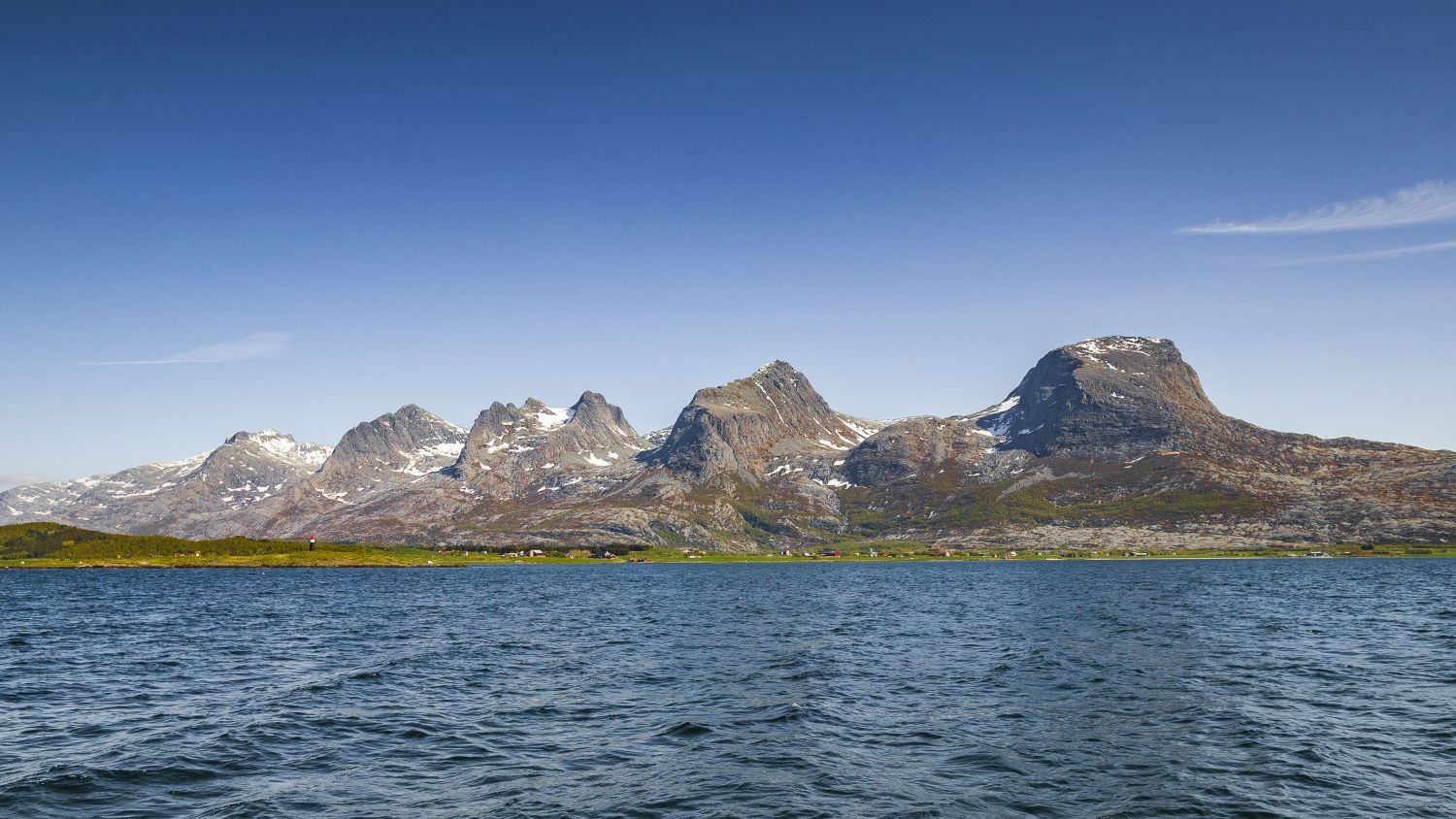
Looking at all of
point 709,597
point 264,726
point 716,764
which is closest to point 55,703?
point 264,726

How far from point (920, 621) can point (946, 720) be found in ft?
176

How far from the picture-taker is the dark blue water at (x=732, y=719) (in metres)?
27.9

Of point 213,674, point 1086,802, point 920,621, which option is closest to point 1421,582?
point 920,621

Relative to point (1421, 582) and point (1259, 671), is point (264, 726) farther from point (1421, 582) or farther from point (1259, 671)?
point (1421, 582)

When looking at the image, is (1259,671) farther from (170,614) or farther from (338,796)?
(170,614)

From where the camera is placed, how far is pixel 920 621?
9131cm

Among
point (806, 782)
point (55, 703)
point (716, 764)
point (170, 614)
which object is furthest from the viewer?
point (170, 614)

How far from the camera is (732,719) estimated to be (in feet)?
134

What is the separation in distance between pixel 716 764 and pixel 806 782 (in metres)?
3.93

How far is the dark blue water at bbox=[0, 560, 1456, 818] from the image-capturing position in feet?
91.6

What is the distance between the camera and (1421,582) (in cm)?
16138

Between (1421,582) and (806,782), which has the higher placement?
(806,782)

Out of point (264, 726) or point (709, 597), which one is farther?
point (709, 597)

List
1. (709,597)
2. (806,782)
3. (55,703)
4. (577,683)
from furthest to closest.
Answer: (709,597), (577,683), (55,703), (806,782)
